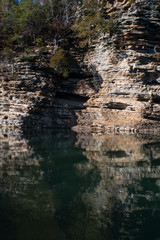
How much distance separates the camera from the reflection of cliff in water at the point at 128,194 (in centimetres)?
438

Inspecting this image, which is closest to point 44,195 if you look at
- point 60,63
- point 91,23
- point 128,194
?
point 128,194

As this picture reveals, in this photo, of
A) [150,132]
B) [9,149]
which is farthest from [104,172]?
[150,132]

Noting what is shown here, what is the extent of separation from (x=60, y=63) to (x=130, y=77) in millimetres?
8410

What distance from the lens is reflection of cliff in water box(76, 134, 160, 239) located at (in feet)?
14.4

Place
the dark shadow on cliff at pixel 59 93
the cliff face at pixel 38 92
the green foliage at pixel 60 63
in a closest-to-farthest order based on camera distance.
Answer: the cliff face at pixel 38 92 < the dark shadow on cliff at pixel 59 93 < the green foliage at pixel 60 63

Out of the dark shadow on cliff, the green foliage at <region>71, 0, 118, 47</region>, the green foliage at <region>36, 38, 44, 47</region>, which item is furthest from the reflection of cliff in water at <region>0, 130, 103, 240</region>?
the green foliage at <region>36, 38, 44, 47</region>

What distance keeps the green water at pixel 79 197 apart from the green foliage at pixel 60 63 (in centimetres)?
1584

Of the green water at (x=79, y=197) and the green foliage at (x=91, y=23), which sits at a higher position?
the green foliage at (x=91, y=23)

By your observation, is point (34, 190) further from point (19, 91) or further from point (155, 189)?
point (19, 91)

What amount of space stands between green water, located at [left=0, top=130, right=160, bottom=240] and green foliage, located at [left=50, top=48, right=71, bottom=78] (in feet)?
52.0

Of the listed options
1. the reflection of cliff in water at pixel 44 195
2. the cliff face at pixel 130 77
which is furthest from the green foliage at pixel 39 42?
the reflection of cliff in water at pixel 44 195

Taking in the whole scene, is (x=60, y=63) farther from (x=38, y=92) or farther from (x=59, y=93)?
(x=38, y=92)

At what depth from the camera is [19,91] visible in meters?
22.0

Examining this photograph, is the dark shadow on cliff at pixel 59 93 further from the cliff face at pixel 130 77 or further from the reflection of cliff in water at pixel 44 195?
the reflection of cliff in water at pixel 44 195
